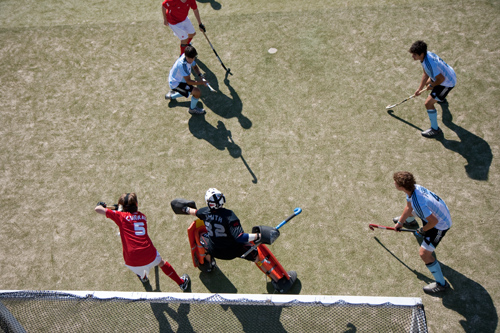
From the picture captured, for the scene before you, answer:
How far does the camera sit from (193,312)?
466 cm

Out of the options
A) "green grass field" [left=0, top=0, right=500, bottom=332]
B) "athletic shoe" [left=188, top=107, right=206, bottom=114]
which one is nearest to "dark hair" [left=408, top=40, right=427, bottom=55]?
"green grass field" [left=0, top=0, right=500, bottom=332]

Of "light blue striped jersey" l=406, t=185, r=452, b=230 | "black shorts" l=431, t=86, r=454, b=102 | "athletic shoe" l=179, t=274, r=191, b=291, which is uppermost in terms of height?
"black shorts" l=431, t=86, r=454, b=102

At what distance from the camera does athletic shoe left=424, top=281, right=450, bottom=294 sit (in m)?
4.94

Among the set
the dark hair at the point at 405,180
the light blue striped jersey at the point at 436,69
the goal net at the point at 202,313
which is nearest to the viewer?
the goal net at the point at 202,313

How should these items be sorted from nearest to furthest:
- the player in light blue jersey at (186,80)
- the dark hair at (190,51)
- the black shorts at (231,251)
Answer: the black shorts at (231,251) → the dark hair at (190,51) → the player in light blue jersey at (186,80)

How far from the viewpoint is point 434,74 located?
20.3ft

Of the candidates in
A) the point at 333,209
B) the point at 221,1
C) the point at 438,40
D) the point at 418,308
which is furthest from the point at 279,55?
the point at 418,308

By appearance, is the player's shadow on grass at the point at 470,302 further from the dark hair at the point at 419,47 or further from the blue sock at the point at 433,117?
the dark hair at the point at 419,47

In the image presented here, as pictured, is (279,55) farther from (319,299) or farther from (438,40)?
(319,299)

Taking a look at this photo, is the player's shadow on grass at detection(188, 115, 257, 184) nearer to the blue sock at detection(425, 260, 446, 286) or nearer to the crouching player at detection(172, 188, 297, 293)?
the crouching player at detection(172, 188, 297, 293)

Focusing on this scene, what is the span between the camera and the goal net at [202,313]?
4129mm

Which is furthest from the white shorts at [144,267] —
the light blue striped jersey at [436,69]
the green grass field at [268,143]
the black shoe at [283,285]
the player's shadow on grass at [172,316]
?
the light blue striped jersey at [436,69]

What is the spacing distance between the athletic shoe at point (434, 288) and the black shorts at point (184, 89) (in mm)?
5146

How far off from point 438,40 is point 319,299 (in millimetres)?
6497
